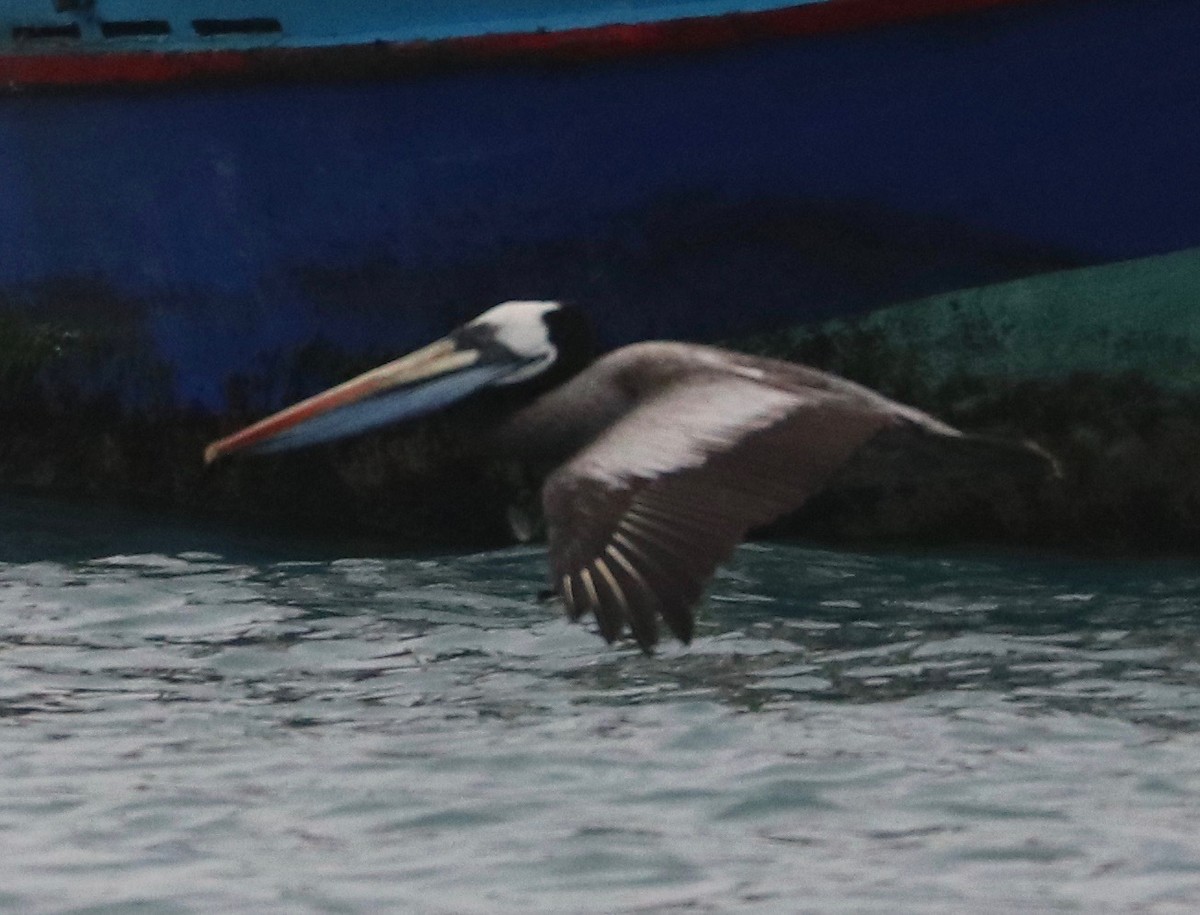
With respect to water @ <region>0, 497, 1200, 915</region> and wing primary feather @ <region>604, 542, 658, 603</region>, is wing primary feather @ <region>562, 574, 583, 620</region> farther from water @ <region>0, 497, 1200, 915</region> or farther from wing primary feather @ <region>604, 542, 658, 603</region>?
water @ <region>0, 497, 1200, 915</region>

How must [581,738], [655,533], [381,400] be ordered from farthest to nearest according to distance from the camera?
[581,738] → [381,400] → [655,533]

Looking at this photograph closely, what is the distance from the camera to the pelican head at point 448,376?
19.0ft

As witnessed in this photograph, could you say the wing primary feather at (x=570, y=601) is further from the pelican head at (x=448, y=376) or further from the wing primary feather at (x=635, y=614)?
the pelican head at (x=448, y=376)

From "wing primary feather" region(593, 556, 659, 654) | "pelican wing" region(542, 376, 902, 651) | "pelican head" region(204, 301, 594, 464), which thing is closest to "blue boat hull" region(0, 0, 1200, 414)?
"pelican head" region(204, 301, 594, 464)

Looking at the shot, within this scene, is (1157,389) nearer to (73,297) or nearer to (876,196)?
(876,196)

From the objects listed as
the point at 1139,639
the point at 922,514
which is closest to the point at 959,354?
the point at 922,514

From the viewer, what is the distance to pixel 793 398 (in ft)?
18.1

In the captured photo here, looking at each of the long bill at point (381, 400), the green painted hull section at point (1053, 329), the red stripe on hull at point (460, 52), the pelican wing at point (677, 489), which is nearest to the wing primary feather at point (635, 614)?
the pelican wing at point (677, 489)

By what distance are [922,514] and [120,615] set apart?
2.45 meters

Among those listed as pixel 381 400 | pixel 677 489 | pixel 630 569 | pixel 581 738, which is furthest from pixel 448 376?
pixel 630 569

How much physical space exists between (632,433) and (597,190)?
3.04 m

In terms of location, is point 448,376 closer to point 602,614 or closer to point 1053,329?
point 602,614

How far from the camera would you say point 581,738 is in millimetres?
6258

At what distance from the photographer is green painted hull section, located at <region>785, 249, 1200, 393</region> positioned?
26.2ft
